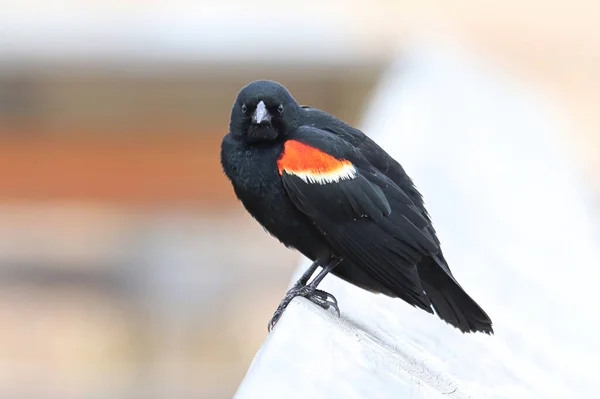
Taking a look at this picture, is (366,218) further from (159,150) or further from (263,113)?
(159,150)

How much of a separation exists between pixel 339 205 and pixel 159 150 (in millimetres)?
8500

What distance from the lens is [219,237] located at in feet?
41.5

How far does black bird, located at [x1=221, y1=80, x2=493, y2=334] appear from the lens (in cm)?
263

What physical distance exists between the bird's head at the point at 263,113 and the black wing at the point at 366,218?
16cm

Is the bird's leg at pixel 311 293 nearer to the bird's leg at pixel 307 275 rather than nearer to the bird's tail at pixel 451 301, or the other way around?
the bird's leg at pixel 307 275

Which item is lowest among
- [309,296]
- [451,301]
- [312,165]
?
[309,296]

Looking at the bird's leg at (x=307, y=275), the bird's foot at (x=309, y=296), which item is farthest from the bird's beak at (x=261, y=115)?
the bird's foot at (x=309, y=296)

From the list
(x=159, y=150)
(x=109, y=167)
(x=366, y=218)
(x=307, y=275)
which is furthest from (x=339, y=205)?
(x=109, y=167)

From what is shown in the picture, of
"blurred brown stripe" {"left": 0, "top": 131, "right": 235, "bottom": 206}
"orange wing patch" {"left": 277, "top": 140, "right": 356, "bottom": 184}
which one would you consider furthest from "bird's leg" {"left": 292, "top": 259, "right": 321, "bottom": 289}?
"blurred brown stripe" {"left": 0, "top": 131, "right": 235, "bottom": 206}

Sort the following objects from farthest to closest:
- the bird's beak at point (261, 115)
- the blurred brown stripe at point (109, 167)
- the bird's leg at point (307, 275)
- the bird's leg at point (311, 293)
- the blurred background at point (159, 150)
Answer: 1. the blurred brown stripe at point (109, 167)
2. the blurred background at point (159, 150)
3. the bird's beak at point (261, 115)
4. the bird's leg at point (307, 275)
5. the bird's leg at point (311, 293)

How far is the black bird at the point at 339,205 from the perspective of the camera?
8.63 feet

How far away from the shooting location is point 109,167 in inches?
441

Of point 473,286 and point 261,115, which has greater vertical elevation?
point 261,115

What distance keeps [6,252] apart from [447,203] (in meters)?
9.75
